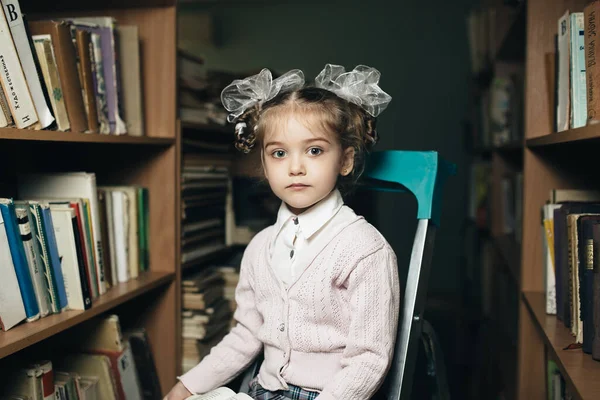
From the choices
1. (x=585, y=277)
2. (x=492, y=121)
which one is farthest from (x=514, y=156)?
(x=585, y=277)

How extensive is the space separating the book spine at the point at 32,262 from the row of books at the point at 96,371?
14 cm

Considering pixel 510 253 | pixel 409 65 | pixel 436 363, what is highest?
pixel 409 65

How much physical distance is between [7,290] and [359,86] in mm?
816

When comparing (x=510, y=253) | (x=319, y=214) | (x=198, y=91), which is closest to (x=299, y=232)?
(x=319, y=214)

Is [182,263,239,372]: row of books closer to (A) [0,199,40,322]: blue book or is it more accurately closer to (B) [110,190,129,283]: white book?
(B) [110,190,129,283]: white book

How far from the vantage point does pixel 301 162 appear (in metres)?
1.16

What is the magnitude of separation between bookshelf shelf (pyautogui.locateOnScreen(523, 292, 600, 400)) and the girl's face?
56 cm

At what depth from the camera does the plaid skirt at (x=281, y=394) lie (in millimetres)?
1180

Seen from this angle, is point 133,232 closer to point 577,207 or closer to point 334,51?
point 577,207

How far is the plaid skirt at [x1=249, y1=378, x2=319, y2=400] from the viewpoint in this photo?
118 centimetres

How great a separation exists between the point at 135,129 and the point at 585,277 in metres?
1.26

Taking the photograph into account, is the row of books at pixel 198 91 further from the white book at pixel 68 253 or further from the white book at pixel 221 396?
the white book at pixel 221 396

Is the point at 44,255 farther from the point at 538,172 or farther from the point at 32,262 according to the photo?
the point at 538,172

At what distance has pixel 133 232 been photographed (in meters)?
1.70
